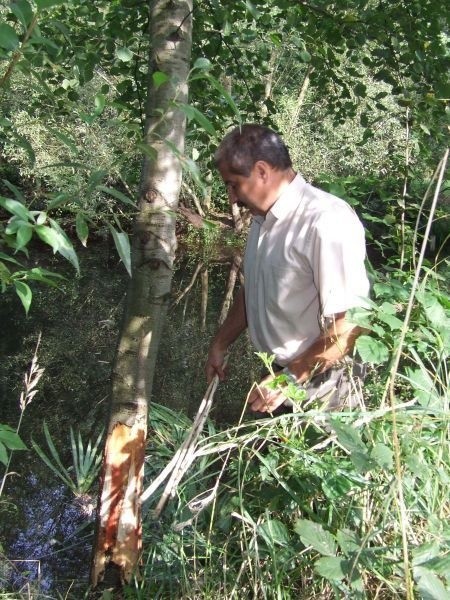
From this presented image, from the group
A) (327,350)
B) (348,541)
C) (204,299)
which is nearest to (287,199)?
(327,350)

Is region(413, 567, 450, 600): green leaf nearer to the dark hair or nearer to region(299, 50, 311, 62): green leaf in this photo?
the dark hair

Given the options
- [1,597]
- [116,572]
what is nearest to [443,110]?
[116,572]

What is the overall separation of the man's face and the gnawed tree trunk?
278 mm

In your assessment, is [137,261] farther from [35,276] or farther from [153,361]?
[35,276]

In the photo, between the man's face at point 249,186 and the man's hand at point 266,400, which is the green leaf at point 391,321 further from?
the man's face at point 249,186

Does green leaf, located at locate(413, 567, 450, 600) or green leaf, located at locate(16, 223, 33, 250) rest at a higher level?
green leaf, located at locate(16, 223, 33, 250)

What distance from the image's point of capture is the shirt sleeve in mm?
2182

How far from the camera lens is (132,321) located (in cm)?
236

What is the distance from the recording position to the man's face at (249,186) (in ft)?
8.21

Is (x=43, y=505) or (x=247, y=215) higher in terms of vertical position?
(x=247, y=215)

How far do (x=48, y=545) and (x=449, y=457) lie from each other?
3070mm

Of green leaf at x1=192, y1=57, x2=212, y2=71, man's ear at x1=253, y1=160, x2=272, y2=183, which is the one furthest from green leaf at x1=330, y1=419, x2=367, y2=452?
man's ear at x1=253, y1=160, x2=272, y2=183

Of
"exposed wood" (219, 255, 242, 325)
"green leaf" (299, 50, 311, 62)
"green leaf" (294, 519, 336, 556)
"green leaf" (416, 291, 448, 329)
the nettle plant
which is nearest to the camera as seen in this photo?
"green leaf" (294, 519, 336, 556)

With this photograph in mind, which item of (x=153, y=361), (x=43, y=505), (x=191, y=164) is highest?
(x=191, y=164)
